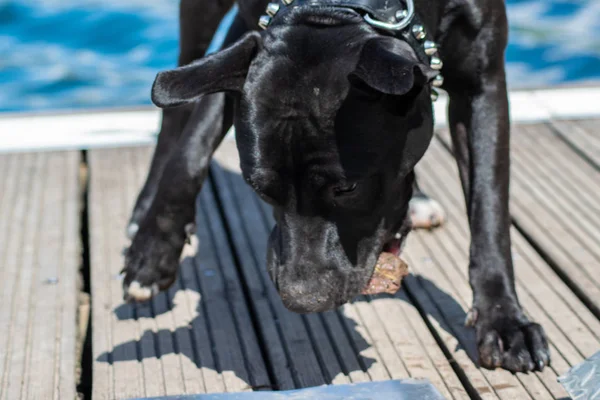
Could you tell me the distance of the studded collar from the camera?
6.88 ft

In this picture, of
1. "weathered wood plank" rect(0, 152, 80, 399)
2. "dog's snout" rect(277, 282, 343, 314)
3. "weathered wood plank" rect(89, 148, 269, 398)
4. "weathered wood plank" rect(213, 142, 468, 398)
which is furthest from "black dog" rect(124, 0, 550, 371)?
"weathered wood plank" rect(0, 152, 80, 399)

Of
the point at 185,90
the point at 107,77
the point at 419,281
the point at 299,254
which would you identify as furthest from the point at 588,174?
the point at 107,77

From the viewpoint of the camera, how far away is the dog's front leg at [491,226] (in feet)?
7.85

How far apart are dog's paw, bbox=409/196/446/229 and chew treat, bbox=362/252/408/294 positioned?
0.69 m

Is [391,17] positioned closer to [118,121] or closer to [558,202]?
[558,202]

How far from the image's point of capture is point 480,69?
255 centimetres

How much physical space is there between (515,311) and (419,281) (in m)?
0.42

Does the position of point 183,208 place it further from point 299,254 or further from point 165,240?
point 299,254

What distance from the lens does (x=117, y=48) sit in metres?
7.27

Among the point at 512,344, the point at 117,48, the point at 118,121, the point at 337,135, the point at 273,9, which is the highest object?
the point at 273,9

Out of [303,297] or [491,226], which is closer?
[303,297]

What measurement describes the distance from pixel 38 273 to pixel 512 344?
1432 mm

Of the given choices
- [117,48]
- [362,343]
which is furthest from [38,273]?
[117,48]

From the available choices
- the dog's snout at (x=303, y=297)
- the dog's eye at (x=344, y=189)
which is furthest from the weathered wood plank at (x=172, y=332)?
the dog's eye at (x=344, y=189)
